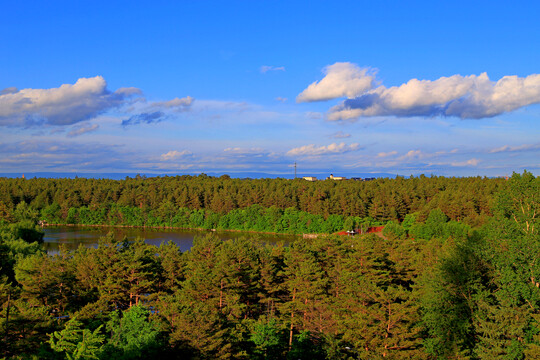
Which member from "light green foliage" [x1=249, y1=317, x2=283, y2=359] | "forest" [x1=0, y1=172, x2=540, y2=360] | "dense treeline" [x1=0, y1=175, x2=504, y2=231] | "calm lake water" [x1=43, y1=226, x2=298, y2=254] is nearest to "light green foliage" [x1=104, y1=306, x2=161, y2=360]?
"forest" [x1=0, y1=172, x2=540, y2=360]

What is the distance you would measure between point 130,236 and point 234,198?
A: 80.3 feet

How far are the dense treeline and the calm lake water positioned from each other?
231 inches

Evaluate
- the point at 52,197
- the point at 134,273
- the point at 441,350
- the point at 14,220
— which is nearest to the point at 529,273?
the point at 441,350

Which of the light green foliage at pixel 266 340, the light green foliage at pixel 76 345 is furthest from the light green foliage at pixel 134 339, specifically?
the light green foliage at pixel 266 340

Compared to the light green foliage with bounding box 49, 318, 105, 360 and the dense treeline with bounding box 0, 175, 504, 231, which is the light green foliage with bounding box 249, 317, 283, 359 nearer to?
the light green foliage with bounding box 49, 318, 105, 360

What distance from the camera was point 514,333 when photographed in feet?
53.0

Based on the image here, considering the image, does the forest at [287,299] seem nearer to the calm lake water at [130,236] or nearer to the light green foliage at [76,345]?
the light green foliage at [76,345]

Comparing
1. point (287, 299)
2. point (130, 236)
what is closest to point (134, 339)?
point (287, 299)

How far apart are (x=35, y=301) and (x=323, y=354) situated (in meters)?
14.1

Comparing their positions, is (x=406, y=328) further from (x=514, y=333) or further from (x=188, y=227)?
(x=188, y=227)

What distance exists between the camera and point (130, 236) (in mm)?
73062

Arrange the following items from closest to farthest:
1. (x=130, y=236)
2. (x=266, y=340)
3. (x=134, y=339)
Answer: (x=134, y=339), (x=266, y=340), (x=130, y=236)

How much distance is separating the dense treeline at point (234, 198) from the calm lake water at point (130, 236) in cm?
588

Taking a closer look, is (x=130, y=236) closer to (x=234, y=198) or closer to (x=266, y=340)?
(x=234, y=198)
